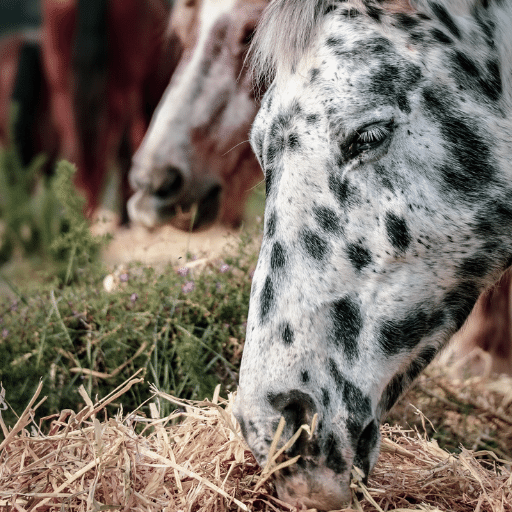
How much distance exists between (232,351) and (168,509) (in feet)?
3.18

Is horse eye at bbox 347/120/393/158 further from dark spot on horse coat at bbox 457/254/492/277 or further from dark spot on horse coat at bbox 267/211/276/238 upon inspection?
dark spot on horse coat at bbox 457/254/492/277

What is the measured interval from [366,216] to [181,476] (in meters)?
0.82

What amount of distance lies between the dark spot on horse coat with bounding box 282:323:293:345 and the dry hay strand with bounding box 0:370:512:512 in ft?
0.72

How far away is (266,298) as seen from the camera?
1.56m

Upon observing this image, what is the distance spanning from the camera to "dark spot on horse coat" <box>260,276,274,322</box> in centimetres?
154

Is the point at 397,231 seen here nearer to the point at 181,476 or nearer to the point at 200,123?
the point at 181,476

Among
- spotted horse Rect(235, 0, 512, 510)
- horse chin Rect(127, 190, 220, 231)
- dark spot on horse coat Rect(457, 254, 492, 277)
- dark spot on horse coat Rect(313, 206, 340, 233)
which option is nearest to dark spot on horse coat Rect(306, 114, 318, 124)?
spotted horse Rect(235, 0, 512, 510)

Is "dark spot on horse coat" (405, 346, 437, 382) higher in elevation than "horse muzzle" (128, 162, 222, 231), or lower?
higher

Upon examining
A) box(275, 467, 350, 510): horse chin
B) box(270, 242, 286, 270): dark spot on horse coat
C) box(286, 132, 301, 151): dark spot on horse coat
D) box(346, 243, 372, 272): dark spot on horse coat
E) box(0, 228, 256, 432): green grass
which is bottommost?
box(0, 228, 256, 432): green grass

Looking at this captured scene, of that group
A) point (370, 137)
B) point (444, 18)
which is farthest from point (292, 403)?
point (444, 18)

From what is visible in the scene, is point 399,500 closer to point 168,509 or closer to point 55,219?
point 168,509

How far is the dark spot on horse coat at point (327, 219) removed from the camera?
1.55m

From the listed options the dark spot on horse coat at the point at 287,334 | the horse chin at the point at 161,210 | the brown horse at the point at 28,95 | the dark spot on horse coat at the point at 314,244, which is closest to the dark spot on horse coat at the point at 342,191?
the dark spot on horse coat at the point at 314,244

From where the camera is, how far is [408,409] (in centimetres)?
248
